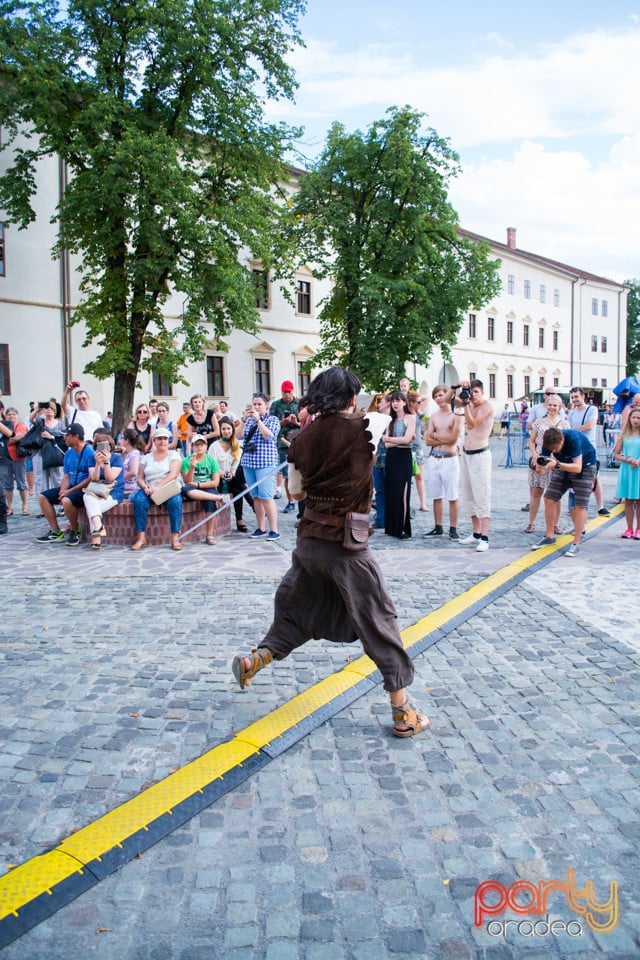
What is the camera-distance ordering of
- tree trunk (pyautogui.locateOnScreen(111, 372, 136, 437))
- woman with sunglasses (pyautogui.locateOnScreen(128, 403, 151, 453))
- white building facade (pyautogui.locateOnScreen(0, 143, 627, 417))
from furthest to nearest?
white building facade (pyautogui.locateOnScreen(0, 143, 627, 417)) < tree trunk (pyautogui.locateOnScreen(111, 372, 136, 437)) < woman with sunglasses (pyautogui.locateOnScreen(128, 403, 151, 453))

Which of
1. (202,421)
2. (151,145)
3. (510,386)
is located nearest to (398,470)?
(202,421)

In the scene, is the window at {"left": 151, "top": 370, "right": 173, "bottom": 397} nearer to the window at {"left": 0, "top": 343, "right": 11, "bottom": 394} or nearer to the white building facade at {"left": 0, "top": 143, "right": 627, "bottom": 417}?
the white building facade at {"left": 0, "top": 143, "right": 627, "bottom": 417}

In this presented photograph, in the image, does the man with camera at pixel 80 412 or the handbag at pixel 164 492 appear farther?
the man with camera at pixel 80 412

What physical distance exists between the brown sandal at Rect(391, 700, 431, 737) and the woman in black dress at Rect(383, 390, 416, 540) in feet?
19.0

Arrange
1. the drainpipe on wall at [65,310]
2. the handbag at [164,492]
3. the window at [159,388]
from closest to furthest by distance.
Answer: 1. the handbag at [164,492]
2. the drainpipe on wall at [65,310]
3. the window at [159,388]

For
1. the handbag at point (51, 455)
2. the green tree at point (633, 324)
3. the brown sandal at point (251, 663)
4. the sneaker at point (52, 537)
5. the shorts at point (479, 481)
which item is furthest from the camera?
the green tree at point (633, 324)

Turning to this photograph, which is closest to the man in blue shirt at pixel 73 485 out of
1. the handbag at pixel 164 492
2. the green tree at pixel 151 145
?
the handbag at pixel 164 492

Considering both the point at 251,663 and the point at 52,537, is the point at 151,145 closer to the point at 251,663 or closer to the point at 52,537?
the point at 52,537

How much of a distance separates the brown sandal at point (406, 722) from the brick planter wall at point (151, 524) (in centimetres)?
585

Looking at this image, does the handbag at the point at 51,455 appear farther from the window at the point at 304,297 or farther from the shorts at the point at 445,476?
the window at the point at 304,297

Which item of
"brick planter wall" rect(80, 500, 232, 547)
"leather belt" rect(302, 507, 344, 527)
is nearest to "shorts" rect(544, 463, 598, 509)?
"brick planter wall" rect(80, 500, 232, 547)

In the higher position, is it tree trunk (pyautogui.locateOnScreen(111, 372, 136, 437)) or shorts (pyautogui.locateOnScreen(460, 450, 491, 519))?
tree trunk (pyautogui.locateOnScreen(111, 372, 136, 437))

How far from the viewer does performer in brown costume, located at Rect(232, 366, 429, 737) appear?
3.77 metres

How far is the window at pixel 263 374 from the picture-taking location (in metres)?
38.1
